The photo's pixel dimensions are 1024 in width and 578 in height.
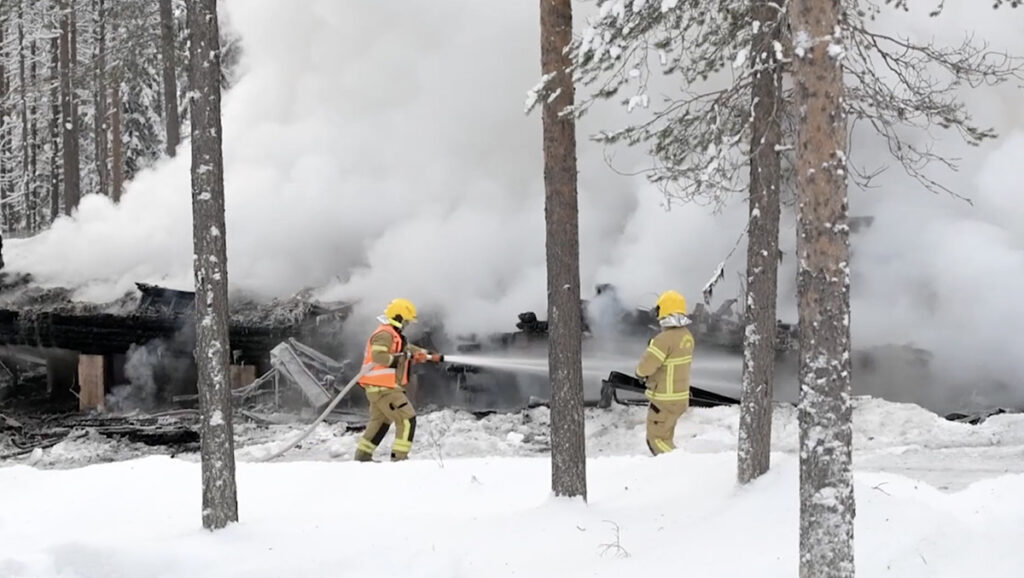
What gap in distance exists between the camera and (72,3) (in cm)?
2114

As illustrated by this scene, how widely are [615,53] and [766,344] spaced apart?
222 centimetres

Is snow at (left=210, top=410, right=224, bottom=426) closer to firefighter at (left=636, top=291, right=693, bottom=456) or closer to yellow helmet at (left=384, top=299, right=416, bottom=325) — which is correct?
yellow helmet at (left=384, top=299, right=416, bottom=325)

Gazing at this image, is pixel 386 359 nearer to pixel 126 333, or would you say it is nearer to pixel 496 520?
pixel 496 520

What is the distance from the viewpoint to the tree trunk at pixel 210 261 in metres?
5.01

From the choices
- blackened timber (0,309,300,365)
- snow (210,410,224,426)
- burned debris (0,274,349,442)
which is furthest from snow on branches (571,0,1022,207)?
blackened timber (0,309,300,365)

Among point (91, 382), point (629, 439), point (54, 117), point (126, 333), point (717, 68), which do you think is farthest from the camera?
point (54, 117)

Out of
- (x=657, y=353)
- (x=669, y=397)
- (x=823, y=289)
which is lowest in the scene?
(x=669, y=397)

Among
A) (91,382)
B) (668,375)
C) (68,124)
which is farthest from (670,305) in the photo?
(68,124)

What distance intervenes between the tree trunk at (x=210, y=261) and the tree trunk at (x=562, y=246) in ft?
Result: 6.52

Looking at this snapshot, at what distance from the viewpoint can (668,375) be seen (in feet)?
26.0

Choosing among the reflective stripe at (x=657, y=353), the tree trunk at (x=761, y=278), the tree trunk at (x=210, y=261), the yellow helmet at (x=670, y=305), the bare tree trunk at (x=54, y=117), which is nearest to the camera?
the tree trunk at (x=210, y=261)

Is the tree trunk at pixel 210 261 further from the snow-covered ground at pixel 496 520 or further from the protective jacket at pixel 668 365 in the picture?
the protective jacket at pixel 668 365

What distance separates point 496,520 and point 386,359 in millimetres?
2997

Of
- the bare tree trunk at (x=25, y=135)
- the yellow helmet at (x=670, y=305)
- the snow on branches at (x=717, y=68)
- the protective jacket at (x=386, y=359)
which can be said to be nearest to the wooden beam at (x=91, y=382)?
the protective jacket at (x=386, y=359)
